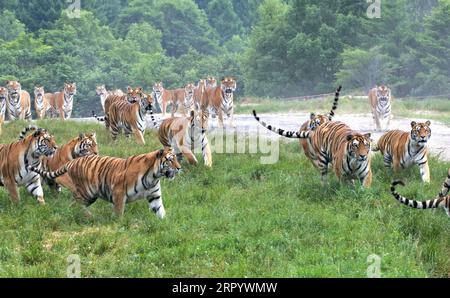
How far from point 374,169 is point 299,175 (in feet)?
3.13

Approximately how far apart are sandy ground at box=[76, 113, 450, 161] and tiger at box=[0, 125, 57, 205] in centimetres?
579

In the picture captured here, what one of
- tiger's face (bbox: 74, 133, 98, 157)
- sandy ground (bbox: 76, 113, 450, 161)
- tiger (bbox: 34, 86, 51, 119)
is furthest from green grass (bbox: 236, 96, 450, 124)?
tiger's face (bbox: 74, 133, 98, 157)

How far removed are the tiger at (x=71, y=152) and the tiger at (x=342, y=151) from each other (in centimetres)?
187

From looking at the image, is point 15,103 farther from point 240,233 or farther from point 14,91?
point 240,233

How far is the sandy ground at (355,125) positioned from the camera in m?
12.5

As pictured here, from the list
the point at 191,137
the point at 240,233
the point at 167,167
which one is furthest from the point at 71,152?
the point at 240,233

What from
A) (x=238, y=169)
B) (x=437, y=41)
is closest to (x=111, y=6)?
(x=437, y=41)

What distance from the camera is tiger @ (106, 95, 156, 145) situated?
456 inches

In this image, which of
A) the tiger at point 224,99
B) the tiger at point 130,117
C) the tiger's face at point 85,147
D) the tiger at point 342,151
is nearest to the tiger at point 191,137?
the tiger at point 342,151

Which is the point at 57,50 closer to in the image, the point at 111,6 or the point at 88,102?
the point at 88,102

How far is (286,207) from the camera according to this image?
722cm

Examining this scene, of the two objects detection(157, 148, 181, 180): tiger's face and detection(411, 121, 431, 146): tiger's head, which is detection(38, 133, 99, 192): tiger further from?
detection(411, 121, 431, 146): tiger's head

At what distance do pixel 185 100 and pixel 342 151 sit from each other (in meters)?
14.0

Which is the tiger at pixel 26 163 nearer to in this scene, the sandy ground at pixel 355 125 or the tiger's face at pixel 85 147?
the tiger's face at pixel 85 147
